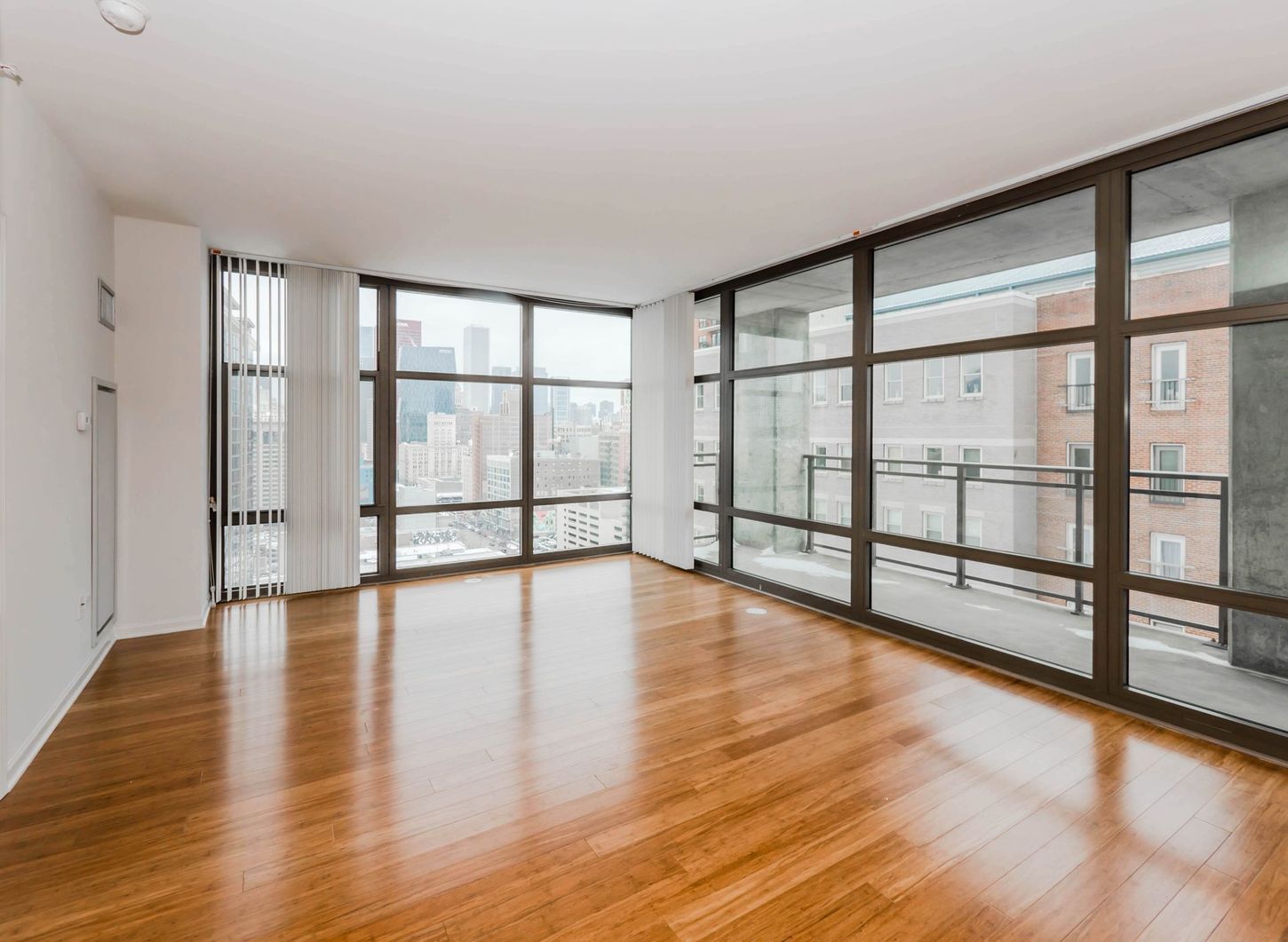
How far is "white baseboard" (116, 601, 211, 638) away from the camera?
14.4 feet

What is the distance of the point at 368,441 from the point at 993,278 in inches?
215

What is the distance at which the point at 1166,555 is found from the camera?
3186 millimetres

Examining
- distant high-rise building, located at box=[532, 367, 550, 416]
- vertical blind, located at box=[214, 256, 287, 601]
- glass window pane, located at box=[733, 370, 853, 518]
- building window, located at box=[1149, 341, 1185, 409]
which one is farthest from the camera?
distant high-rise building, located at box=[532, 367, 550, 416]

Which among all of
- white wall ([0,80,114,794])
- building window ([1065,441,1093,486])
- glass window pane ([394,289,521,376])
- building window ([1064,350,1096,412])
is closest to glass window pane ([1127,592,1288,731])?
building window ([1065,441,1093,486])

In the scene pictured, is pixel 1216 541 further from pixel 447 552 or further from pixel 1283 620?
pixel 447 552

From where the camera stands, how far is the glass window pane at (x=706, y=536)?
21.2ft

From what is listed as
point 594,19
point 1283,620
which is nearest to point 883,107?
point 594,19

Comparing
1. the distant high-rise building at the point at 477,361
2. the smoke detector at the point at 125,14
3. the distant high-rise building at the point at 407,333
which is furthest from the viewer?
the distant high-rise building at the point at 477,361

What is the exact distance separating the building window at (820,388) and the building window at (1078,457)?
193 cm

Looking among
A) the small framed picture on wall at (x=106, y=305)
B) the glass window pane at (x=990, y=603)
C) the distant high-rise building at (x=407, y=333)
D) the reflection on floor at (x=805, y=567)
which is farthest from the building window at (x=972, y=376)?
the small framed picture on wall at (x=106, y=305)

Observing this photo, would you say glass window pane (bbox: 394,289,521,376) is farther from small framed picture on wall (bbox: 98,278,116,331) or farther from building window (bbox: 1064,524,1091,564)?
building window (bbox: 1064,524,1091,564)

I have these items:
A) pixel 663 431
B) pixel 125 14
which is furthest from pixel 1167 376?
pixel 125 14

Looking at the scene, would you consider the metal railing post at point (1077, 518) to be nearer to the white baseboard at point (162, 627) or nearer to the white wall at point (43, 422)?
the white wall at point (43, 422)

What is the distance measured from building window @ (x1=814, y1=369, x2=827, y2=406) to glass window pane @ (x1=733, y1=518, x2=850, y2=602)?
115cm
